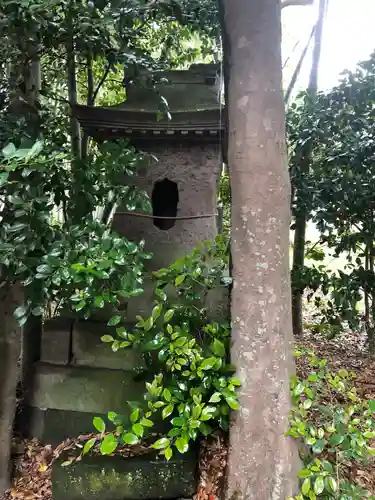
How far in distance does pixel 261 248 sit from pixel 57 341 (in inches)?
88.4

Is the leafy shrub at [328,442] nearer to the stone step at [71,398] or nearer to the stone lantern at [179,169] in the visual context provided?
the stone step at [71,398]

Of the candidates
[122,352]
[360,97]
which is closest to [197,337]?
[122,352]

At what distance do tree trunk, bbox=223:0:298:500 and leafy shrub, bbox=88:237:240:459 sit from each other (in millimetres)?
152

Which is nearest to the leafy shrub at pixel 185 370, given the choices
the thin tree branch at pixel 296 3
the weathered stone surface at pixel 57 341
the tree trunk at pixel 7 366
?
the tree trunk at pixel 7 366

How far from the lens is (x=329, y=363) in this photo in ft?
16.3

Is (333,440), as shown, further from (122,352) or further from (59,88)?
(59,88)

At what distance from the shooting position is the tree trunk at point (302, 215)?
15.8 ft

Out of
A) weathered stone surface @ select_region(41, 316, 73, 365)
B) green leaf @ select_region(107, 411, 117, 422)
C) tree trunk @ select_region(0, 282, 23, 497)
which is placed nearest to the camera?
green leaf @ select_region(107, 411, 117, 422)

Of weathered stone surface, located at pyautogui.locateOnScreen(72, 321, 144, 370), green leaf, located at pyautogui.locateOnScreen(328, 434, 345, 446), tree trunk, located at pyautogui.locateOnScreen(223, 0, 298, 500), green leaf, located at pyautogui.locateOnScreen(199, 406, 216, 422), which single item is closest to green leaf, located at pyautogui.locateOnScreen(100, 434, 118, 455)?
green leaf, located at pyautogui.locateOnScreen(199, 406, 216, 422)

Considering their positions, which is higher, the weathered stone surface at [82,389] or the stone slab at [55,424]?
the weathered stone surface at [82,389]

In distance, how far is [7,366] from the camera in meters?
3.40

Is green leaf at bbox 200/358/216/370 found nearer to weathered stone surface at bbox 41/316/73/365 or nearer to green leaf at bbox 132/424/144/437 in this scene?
green leaf at bbox 132/424/144/437

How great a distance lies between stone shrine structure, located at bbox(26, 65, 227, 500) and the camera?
3.71 metres

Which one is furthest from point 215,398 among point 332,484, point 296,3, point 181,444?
point 296,3
